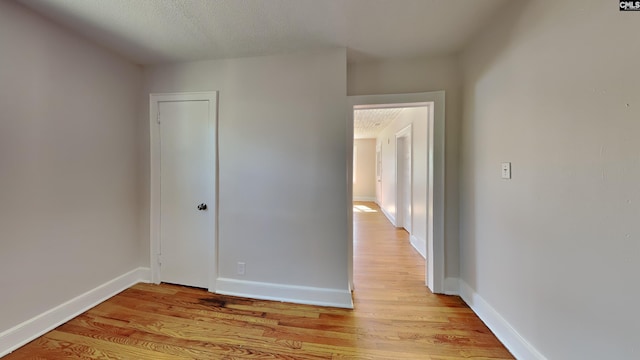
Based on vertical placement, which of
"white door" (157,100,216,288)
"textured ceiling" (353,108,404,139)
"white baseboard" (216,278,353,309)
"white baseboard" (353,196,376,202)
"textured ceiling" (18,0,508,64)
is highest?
"textured ceiling" (353,108,404,139)

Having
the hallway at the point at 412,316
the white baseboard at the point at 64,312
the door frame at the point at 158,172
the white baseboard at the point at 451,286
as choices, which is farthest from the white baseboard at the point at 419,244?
the white baseboard at the point at 64,312

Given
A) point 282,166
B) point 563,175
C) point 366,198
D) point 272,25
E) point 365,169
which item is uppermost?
point 272,25

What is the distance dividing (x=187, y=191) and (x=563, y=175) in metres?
3.02

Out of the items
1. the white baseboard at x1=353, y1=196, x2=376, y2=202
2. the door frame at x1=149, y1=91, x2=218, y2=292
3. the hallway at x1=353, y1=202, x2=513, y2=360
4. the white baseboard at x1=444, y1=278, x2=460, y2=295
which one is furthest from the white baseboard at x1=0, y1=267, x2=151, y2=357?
the white baseboard at x1=353, y1=196, x2=376, y2=202

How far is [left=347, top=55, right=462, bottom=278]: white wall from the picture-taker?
7.61 feet

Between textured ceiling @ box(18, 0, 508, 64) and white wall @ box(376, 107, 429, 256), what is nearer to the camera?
textured ceiling @ box(18, 0, 508, 64)

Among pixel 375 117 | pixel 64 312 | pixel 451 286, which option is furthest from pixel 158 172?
pixel 375 117

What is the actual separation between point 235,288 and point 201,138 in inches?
63.0

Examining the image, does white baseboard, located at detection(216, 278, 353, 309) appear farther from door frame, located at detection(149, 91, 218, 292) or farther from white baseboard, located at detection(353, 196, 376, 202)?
white baseboard, located at detection(353, 196, 376, 202)

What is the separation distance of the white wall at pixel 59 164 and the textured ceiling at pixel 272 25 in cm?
24

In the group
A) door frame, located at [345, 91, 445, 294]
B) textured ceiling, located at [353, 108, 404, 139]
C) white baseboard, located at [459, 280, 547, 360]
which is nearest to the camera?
white baseboard, located at [459, 280, 547, 360]

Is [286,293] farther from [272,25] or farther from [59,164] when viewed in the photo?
[272,25]

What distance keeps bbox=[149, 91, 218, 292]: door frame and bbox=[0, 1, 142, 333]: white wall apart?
0.20 metres

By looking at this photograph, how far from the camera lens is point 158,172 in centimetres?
255
